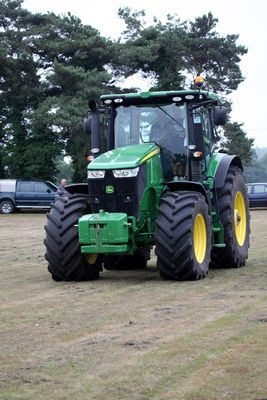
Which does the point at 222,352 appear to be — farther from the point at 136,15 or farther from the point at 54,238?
the point at 136,15

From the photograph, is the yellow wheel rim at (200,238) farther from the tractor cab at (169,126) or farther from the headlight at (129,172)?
the headlight at (129,172)

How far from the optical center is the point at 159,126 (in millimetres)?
11688

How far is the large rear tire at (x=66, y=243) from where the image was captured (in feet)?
35.1

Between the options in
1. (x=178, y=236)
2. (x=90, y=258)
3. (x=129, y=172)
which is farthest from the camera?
(x=90, y=258)

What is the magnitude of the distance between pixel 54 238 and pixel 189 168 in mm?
2275

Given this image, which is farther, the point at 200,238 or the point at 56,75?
the point at 56,75

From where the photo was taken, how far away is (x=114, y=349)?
20.9ft

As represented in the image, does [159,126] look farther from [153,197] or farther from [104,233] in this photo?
[104,233]

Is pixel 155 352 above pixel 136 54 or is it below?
below

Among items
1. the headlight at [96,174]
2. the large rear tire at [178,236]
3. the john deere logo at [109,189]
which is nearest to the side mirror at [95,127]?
the headlight at [96,174]

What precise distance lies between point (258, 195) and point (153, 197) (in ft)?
93.5

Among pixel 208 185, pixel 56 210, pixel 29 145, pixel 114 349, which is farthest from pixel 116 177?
pixel 29 145

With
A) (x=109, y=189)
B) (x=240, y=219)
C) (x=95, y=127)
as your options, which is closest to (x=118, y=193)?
(x=109, y=189)

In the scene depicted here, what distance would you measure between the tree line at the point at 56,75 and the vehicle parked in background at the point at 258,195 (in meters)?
8.96
